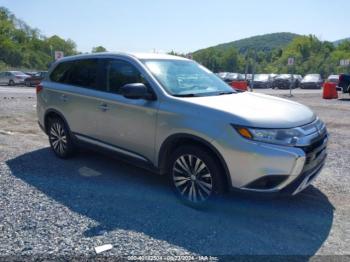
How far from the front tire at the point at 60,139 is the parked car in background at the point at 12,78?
28312 mm

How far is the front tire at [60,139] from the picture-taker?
564 centimetres

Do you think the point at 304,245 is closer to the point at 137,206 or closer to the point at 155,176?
the point at 137,206

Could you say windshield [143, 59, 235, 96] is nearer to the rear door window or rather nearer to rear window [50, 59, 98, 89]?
the rear door window

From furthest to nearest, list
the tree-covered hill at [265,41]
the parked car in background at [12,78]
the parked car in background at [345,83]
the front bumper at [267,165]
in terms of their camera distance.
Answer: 1. the tree-covered hill at [265,41]
2. the parked car in background at [12,78]
3. the parked car in background at [345,83]
4. the front bumper at [267,165]

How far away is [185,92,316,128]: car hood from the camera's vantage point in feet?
11.5

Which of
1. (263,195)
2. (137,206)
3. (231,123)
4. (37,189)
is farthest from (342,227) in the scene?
(37,189)

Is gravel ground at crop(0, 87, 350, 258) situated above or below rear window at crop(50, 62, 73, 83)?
below

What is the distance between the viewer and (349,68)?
49688 millimetres

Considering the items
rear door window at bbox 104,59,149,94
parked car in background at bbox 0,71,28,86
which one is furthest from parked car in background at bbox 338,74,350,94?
parked car in background at bbox 0,71,28,86

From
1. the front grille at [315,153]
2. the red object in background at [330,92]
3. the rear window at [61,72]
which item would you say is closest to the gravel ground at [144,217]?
the front grille at [315,153]

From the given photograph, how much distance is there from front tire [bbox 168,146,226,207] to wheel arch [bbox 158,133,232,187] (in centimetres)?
6

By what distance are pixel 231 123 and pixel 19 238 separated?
2.40 meters

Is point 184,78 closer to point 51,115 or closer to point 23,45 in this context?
point 51,115

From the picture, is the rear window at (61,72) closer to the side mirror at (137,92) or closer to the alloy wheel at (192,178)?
the side mirror at (137,92)
